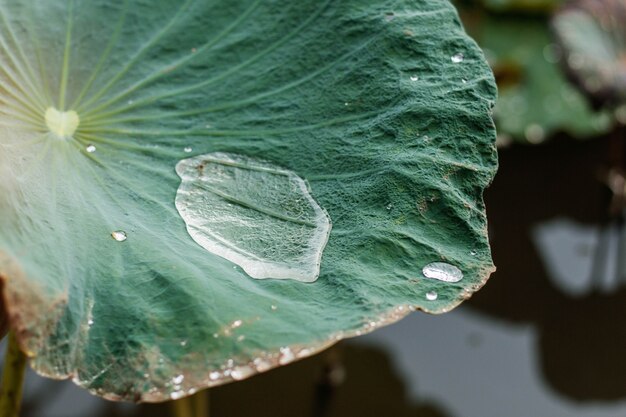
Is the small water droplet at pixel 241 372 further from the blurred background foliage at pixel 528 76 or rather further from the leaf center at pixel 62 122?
the blurred background foliage at pixel 528 76

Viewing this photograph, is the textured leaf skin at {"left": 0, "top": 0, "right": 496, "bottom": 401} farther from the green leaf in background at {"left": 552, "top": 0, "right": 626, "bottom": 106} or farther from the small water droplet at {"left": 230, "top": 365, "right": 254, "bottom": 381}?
the green leaf in background at {"left": 552, "top": 0, "right": 626, "bottom": 106}

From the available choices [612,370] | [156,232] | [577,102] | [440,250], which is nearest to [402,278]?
[440,250]

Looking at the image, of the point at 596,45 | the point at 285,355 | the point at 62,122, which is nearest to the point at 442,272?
the point at 285,355

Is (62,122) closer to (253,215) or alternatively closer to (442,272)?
(253,215)

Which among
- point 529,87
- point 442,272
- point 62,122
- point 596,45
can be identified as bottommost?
point 529,87

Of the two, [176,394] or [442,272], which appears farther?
[442,272]

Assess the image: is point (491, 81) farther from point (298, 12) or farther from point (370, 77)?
point (298, 12)

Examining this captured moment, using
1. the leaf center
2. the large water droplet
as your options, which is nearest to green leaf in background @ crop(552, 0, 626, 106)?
the large water droplet
